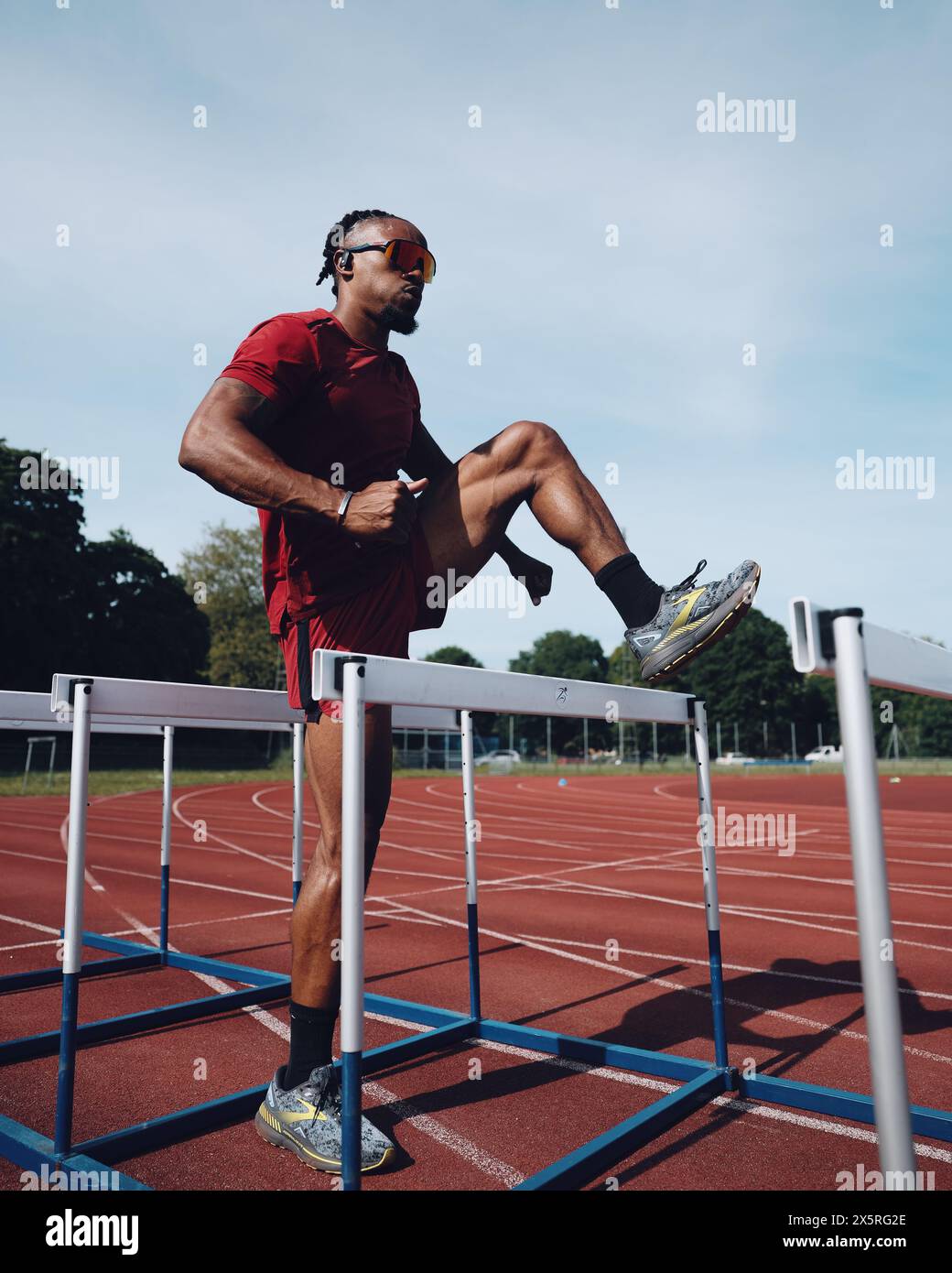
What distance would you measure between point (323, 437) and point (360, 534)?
0.45 metres

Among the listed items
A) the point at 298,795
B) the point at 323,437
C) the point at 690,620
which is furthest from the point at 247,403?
the point at 298,795

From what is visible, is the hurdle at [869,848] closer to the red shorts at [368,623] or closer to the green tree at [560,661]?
the red shorts at [368,623]

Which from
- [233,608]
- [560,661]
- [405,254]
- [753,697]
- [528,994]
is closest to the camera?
[405,254]

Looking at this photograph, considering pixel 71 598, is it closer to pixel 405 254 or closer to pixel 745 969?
pixel 745 969

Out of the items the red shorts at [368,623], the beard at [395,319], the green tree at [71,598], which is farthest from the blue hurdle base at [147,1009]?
the green tree at [71,598]

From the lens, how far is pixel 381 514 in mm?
2059

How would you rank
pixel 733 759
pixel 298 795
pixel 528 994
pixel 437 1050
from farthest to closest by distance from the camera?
pixel 733 759 → pixel 298 795 → pixel 528 994 → pixel 437 1050

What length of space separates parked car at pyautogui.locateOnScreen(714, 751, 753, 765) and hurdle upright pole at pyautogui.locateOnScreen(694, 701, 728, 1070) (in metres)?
56.6

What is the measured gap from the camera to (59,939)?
556cm

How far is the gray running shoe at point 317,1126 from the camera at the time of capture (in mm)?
2223

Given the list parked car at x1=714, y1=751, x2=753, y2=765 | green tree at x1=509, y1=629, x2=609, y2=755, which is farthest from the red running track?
green tree at x1=509, y1=629, x2=609, y2=755

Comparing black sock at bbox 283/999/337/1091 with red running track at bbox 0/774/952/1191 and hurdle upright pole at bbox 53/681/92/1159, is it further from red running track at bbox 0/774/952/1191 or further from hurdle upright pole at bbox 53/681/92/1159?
hurdle upright pole at bbox 53/681/92/1159
